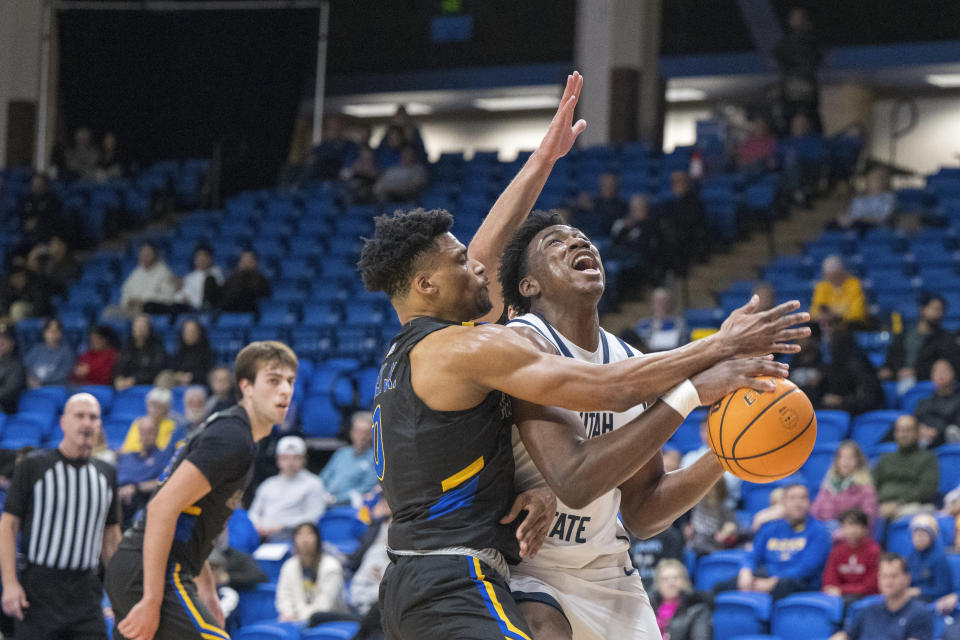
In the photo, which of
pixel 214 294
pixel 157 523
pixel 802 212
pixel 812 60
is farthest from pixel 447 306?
pixel 812 60

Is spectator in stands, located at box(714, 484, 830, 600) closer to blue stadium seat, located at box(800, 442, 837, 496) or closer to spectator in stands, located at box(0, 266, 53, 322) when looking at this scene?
blue stadium seat, located at box(800, 442, 837, 496)

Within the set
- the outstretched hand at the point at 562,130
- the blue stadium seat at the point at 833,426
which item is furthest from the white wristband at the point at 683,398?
the blue stadium seat at the point at 833,426

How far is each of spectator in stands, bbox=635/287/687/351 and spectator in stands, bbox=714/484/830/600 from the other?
2816 millimetres

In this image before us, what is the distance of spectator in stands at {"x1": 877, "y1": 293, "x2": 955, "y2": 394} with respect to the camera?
10.2 metres

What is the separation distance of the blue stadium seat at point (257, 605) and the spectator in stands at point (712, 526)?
2.90 metres

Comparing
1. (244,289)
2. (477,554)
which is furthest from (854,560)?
(244,289)

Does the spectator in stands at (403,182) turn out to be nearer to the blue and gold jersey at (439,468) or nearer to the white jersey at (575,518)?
the white jersey at (575,518)

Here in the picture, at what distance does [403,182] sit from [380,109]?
693 centimetres

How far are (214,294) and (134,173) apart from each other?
5.31 m

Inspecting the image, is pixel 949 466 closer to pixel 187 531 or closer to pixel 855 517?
pixel 855 517

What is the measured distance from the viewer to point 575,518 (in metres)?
3.88

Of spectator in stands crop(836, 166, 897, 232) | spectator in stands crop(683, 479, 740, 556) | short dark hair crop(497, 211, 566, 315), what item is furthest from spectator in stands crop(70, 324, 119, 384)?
short dark hair crop(497, 211, 566, 315)

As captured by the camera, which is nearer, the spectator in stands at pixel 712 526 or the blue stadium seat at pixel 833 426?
the spectator in stands at pixel 712 526

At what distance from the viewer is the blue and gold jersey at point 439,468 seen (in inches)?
139
